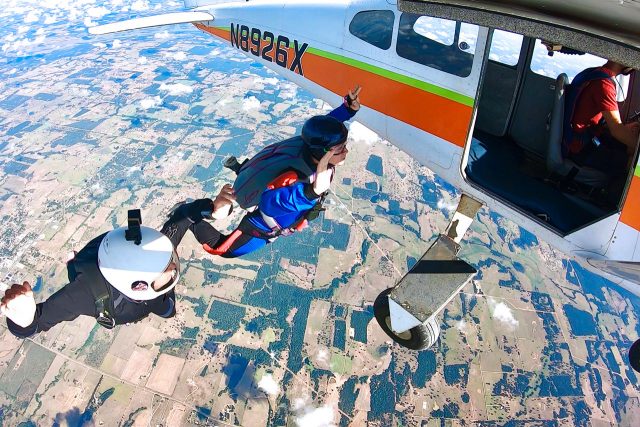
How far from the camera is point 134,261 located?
3.31m

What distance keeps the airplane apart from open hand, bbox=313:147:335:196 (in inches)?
49.8

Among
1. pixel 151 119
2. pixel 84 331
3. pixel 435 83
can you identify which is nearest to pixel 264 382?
pixel 84 331

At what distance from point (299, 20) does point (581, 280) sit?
4838cm

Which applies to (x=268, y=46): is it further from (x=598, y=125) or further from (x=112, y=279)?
(x=598, y=125)

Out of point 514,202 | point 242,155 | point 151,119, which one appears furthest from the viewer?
point 151,119

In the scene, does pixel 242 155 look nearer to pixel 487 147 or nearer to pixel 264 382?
pixel 264 382

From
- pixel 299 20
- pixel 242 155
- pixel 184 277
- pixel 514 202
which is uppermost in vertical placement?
pixel 299 20

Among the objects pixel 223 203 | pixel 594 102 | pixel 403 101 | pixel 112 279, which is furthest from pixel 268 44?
pixel 594 102

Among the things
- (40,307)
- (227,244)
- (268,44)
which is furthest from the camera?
(268,44)

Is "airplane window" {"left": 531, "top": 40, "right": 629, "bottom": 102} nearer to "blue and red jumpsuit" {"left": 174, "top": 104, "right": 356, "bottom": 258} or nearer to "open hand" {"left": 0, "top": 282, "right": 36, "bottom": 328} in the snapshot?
"blue and red jumpsuit" {"left": 174, "top": 104, "right": 356, "bottom": 258}

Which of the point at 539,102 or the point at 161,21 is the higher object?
the point at 161,21

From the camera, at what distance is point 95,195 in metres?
44.2

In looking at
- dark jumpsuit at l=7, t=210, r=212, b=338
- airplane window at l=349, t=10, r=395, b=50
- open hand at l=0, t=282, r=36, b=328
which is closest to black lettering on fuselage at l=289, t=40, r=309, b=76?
airplane window at l=349, t=10, r=395, b=50

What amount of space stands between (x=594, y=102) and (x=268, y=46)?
547 centimetres
